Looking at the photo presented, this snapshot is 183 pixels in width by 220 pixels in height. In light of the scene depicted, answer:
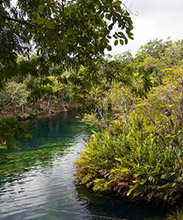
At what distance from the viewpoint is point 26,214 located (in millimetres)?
6543

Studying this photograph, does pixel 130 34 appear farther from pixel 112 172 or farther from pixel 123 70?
pixel 112 172

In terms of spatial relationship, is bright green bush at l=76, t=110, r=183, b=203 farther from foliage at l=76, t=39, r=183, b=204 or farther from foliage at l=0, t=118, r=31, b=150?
foliage at l=0, t=118, r=31, b=150

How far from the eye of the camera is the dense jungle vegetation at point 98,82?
2792 millimetres

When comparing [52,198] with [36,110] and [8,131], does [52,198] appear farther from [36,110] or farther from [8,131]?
[36,110]

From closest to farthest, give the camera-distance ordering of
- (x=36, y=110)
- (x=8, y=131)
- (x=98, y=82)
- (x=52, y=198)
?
(x=8, y=131), (x=98, y=82), (x=52, y=198), (x=36, y=110)

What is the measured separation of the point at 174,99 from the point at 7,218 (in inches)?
229

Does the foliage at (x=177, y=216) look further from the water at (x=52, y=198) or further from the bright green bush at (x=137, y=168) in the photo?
the bright green bush at (x=137, y=168)

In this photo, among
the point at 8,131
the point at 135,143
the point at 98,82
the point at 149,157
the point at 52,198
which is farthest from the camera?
the point at 52,198

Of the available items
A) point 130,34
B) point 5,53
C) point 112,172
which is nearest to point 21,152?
point 112,172

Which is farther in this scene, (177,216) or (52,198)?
(52,198)

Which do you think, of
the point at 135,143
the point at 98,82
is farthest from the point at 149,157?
the point at 98,82

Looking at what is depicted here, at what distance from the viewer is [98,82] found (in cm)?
446

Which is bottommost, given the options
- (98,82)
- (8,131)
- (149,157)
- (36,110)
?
(149,157)

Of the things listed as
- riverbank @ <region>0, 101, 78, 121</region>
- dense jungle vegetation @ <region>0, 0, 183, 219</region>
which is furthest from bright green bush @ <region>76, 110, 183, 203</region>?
riverbank @ <region>0, 101, 78, 121</region>
